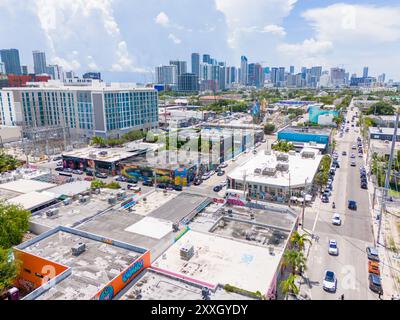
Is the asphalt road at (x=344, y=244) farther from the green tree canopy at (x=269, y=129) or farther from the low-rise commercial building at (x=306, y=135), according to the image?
the green tree canopy at (x=269, y=129)

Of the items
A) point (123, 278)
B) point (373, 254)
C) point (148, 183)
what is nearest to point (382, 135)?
point (373, 254)

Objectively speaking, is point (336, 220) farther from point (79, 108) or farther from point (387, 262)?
point (79, 108)

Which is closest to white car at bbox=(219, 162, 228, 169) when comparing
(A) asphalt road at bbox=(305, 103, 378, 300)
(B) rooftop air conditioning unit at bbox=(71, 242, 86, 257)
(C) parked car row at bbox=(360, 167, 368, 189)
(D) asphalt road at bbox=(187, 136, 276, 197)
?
(D) asphalt road at bbox=(187, 136, 276, 197)

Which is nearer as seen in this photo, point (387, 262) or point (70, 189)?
point (387, 262)

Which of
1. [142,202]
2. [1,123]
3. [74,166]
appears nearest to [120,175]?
[74,166]

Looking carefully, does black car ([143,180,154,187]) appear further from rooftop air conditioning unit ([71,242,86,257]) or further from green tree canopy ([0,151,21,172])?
rooftop air conditioning unit ([71,242,86,257])
